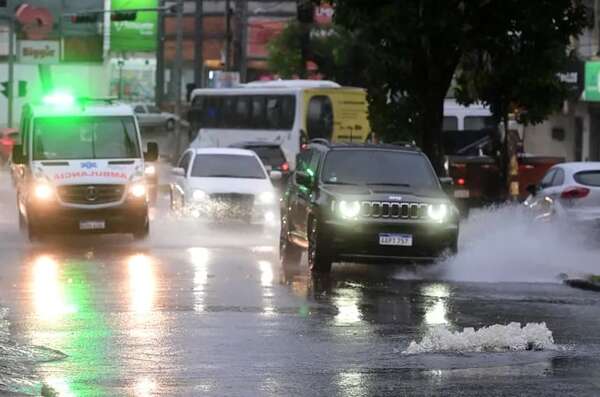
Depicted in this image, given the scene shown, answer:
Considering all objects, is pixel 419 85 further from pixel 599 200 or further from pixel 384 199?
pixel 384 199

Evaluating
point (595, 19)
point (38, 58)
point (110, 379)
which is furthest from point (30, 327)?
point (38, 58)

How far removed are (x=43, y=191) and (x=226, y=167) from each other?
22.1 feet

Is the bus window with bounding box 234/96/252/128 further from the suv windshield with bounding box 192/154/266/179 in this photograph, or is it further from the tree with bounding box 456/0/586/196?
the tree with bounding box 456/0/586/196

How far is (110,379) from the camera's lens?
11.8m

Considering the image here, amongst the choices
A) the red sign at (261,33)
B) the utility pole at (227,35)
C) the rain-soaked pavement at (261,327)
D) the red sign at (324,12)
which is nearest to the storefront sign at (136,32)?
the red sign at (324,12)

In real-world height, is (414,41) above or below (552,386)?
above

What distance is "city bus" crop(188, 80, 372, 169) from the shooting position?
53219 millimetres

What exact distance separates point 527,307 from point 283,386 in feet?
20.7

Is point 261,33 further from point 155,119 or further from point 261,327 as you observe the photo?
point 261,327

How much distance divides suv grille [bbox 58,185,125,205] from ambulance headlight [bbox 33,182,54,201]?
16 cm

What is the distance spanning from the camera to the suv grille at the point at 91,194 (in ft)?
87.1

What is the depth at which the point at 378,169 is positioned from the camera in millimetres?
22094

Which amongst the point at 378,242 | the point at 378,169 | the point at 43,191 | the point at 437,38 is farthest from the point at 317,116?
the point at 378,242

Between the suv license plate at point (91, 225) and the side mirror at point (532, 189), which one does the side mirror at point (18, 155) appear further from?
the side mirror at point (532, 189)
